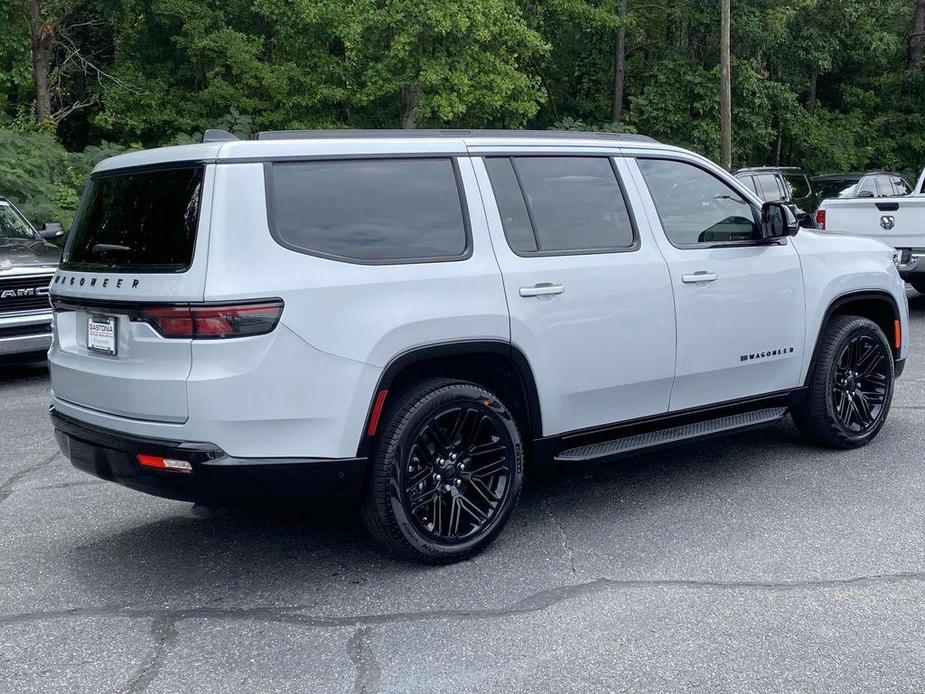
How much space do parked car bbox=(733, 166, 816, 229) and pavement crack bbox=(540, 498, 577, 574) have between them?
1497cm

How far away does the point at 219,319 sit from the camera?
3.89 m

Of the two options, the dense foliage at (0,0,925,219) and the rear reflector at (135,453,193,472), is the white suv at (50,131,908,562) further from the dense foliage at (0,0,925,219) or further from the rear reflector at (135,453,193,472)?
the dense foliage at (0,0,925,219)

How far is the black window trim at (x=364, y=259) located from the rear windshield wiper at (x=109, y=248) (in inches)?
26.6

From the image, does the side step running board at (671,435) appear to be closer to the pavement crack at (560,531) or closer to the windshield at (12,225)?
the pavement crack at (560,531)

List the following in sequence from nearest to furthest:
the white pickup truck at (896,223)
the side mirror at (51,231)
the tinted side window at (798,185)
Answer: the side mirror at (51,231) → the white pickup truck at (896,223) → the tinted side window at (798,185)

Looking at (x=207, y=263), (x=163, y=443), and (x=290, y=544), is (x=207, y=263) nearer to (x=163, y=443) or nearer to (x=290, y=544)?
(x=163, y=443)

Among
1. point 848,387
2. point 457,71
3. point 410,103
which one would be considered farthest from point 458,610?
point 410,103

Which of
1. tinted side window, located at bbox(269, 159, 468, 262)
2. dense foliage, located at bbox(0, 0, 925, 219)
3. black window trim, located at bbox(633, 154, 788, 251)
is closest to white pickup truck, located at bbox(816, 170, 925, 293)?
black window trim, located at bbox(633, 154, 788, 251)

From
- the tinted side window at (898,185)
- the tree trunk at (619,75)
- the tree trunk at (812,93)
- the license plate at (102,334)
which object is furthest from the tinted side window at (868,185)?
the tree trunk at (812,93)

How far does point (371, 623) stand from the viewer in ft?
12.9

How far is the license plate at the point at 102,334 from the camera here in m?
4.20

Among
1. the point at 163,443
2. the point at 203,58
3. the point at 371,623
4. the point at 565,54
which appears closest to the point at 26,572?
the point at 163,443

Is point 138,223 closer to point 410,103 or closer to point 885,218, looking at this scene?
point 885,218

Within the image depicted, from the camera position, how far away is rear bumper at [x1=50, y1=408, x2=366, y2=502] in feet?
12.9
